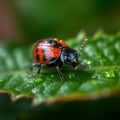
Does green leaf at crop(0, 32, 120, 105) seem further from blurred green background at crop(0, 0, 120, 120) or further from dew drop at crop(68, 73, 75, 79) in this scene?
blurred green background at crop(0, 0, 120, 120)

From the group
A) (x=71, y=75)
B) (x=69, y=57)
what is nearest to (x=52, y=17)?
(x=69, y=57)

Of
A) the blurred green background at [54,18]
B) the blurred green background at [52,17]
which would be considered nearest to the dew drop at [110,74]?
the blurred green background at [54,18]

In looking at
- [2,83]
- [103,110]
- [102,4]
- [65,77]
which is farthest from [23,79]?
[102,4]

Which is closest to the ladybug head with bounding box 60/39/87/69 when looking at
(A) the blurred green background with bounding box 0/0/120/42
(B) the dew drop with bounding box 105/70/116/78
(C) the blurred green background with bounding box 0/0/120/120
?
(B) the dew drop with bounding box 105/70/116/78

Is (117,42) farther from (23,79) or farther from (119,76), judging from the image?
(23,79)

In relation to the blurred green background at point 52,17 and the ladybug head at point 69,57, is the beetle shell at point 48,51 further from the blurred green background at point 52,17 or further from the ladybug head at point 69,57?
the blurred green background at point 52,17

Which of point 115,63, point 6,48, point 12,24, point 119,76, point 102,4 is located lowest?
point 119,76
